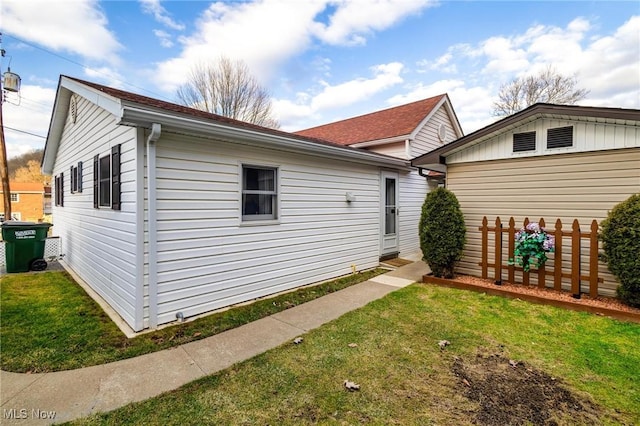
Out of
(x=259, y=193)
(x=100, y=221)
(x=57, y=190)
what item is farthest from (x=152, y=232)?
(x=57, y=190)

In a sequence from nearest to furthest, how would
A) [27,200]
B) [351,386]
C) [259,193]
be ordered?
[351,386] → [259,193] → [27,200]

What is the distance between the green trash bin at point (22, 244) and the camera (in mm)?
6586

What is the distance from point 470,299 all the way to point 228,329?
3.98 m

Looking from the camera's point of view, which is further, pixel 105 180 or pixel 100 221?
pixel 100 221

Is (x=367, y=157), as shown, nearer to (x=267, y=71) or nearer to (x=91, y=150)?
(x=91, y=150)

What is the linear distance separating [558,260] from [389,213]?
404cm

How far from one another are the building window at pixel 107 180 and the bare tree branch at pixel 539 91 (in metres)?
20.4

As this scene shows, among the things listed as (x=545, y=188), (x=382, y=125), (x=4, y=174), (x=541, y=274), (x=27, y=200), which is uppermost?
(x=382, y=125)

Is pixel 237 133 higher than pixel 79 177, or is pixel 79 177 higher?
pixel 237 133

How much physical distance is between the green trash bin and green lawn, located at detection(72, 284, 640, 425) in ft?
23.2

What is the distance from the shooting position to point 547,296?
4.64 meters

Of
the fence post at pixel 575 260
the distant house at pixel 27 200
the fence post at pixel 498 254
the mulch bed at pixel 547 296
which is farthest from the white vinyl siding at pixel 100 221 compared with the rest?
the distant house at pixel 27 200

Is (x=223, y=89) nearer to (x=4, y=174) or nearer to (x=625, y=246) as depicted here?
(x=4, y=174)

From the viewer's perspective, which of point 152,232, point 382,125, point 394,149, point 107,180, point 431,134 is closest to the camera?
point 152,232
